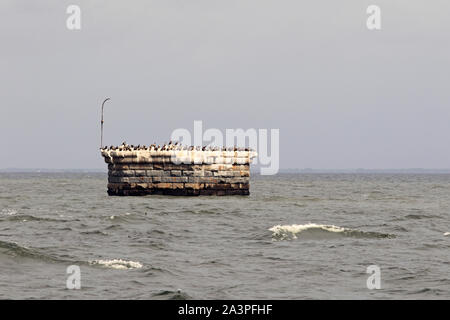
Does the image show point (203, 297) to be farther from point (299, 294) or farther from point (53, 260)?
point (53, 260)

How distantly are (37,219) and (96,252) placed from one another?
1645 centimetres

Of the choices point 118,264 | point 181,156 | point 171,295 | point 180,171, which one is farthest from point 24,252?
point 180,171

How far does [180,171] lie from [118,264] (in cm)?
3978

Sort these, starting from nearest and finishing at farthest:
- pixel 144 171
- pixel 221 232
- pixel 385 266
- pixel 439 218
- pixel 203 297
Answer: pixel 203 297 → pixel 385 266 → pixel 221 232 → pixel 439 218 → pixel 144 171

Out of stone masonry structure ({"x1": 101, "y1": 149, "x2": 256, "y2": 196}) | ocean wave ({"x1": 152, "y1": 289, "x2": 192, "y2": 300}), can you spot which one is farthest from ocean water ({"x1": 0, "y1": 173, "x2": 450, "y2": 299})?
stone masonry structure ({"x1": 101, "y1": 149, "x2": 256, "y2": 196})

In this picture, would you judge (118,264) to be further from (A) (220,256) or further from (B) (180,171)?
(B) (180,171)

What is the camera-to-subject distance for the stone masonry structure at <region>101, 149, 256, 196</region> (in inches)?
2542

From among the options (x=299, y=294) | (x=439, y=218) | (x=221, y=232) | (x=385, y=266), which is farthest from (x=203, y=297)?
(x=439, y=218)

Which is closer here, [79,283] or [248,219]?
[79,283]

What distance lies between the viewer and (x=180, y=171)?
65.1m

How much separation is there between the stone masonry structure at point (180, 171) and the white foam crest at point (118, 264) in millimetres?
38389

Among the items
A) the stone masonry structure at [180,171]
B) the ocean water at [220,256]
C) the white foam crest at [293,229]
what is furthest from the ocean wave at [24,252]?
the stone masonry structure at [180,171]

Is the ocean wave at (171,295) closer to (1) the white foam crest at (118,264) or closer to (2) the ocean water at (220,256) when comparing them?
(2) the ocean water at (220,256)
